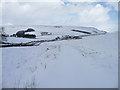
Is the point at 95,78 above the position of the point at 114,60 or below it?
below

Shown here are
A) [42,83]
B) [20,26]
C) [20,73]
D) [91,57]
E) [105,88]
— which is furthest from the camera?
[20,26]

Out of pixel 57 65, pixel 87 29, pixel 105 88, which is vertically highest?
pixel 87 29

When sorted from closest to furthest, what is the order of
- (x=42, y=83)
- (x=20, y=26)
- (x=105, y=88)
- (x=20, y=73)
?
(x=105, y=88), (x=42, y=83), (x=20, y=73), (x=20, y=26)

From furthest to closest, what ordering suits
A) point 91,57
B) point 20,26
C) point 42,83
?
point 20,26, point 91,57, point 42,83

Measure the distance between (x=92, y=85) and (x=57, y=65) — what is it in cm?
165

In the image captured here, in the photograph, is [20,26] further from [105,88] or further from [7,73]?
[105,88]

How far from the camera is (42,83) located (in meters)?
4.41

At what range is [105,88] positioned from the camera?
13.3 ft

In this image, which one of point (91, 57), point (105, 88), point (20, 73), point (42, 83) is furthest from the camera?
point (91, 57)

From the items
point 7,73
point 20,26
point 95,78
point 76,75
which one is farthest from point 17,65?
point 20,26

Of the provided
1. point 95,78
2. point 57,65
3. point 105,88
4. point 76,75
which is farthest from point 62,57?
point 105,88

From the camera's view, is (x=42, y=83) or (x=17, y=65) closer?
(x=42, y=83)

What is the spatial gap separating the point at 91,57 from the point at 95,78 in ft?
5.75

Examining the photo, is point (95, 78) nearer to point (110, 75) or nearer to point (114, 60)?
point (110, 75)
